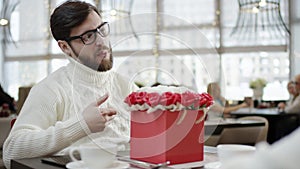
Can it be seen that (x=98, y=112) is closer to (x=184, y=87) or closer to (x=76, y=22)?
(x=184, y=87)

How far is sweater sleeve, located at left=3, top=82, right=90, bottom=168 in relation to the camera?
1.36 metres

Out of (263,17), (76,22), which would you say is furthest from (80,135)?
(263,17)

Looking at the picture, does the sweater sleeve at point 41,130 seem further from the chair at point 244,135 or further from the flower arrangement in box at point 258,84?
the flower arrangement in box at point 258,84

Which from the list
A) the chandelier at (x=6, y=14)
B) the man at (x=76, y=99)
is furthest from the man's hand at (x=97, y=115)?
the chandelier at (x=6, y=14)

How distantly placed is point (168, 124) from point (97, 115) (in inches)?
9.4

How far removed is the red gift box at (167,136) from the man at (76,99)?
0.09m

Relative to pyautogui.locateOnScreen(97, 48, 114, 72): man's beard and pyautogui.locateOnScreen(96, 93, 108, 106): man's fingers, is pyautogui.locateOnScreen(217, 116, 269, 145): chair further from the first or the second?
pyautogui.locateOnScreen(96, 93, 108, 106): man's fingers

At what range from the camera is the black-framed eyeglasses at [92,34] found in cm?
129

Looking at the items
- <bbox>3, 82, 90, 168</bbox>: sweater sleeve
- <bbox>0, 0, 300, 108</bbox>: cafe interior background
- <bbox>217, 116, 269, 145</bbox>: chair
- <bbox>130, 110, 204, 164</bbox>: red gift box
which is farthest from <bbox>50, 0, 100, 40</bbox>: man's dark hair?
<bbox>0, 0, 300, 108</bbox>: cafe interior background

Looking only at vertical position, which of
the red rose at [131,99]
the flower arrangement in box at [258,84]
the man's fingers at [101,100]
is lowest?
the flower arrangement in box at [258,84]

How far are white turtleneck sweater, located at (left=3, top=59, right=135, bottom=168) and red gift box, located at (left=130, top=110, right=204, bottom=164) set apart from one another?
0.28 ft

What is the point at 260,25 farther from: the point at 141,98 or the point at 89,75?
the point at 141,98

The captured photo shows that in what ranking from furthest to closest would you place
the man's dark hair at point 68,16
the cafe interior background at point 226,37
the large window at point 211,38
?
1. the large window at point 211,38
2. the cafe interior background at point 226,37
3. the man's dark hair at point 68,16

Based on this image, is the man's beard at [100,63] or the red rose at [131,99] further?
the man's beard at [100,63]
